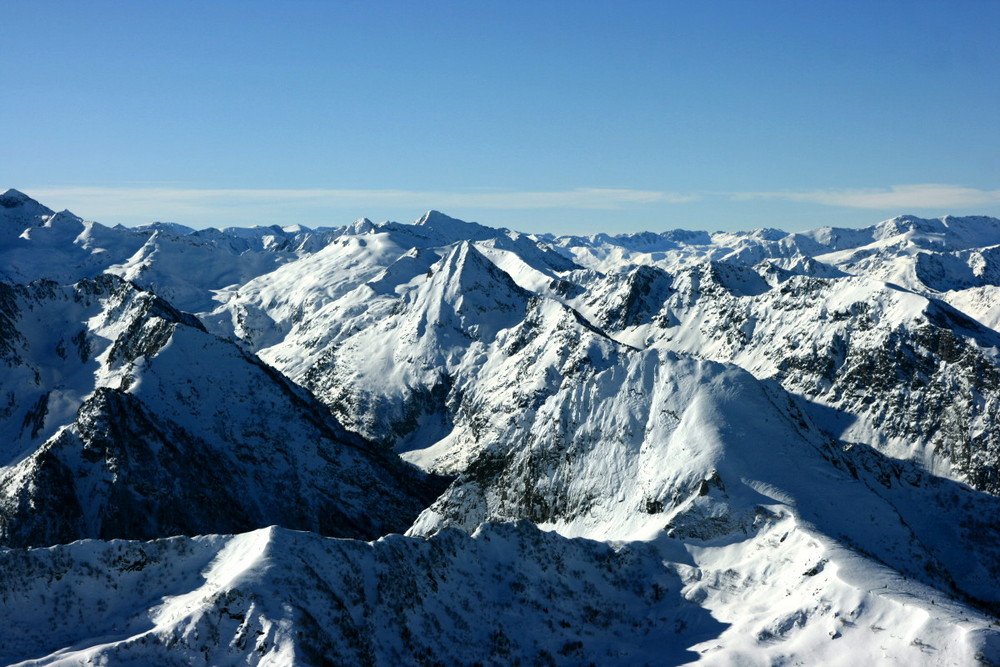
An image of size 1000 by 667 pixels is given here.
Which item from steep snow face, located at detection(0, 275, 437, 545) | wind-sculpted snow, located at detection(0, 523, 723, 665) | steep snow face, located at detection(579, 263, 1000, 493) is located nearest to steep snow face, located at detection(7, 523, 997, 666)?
wind-sculpted snow, located at detection(0, 523, 723, 665)

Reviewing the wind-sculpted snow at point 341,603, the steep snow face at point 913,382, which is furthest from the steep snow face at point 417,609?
the steep snow face at point 913,382

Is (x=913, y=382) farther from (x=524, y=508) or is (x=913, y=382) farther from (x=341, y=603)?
(x=341, y=603)

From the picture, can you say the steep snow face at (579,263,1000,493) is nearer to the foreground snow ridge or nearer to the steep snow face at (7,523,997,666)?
the foreground snow ridge

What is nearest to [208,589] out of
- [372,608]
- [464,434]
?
[372,608]

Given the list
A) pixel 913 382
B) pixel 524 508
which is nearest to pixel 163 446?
pixel 524 508

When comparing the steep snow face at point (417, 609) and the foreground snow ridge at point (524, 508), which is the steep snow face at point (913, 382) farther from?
the steep snow face at point (417, 609)

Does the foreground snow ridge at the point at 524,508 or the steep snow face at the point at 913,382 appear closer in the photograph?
the foreground snow ridge at the point at 524,508
